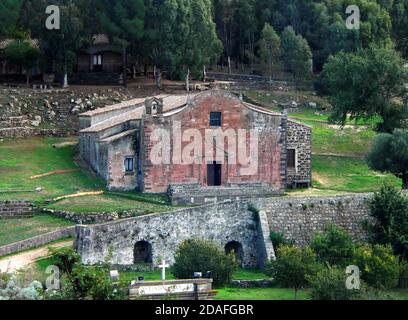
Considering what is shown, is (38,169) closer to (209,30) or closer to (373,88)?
(373,88)

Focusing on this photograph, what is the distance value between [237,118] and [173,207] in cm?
684

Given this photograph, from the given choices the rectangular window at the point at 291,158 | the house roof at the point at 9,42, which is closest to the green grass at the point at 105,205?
the rectangular window at the point at 291,158

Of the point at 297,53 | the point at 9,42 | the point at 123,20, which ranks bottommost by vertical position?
the point at 297,53

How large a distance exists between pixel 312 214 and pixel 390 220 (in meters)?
4.19

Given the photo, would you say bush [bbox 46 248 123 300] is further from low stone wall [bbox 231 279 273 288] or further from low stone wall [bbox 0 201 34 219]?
low stone wall [bbox 0 201 34 219]

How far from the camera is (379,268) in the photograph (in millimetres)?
53812

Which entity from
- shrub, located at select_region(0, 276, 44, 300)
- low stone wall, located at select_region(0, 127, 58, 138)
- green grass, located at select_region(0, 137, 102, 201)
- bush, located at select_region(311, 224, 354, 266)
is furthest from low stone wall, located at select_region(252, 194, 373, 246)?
low stone wall, located at select_region(0, 127, 58, 138)

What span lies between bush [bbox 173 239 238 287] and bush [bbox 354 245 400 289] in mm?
5491

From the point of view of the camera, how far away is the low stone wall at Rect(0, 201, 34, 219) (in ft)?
201

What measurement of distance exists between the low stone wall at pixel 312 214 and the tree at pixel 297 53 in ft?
101

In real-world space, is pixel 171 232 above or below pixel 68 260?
below

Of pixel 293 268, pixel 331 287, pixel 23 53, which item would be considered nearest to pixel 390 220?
pixel 293 268

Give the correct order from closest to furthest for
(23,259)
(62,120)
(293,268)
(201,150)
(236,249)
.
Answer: (293,268) → (23,259) → (236,249) → (201,150) → (62,120)
